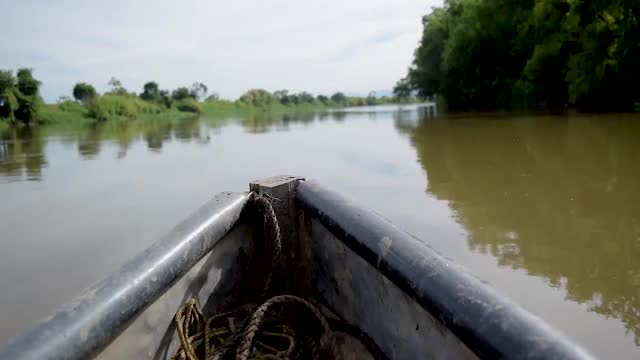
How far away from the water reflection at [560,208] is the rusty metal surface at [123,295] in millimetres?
2436

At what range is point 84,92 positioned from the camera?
57812 mm

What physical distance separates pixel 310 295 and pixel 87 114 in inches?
2355

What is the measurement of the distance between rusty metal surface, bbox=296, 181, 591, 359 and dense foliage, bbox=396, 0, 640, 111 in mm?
21199

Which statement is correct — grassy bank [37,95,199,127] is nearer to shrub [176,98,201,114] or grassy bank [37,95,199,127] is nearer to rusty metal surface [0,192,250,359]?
shrub [176,98,201,114]

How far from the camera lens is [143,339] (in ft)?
5.63

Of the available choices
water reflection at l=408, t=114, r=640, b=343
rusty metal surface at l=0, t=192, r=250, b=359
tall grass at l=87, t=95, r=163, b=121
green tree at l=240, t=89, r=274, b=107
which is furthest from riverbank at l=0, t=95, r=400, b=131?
rusty metal surface at l=0, t=192, r=250, b=359

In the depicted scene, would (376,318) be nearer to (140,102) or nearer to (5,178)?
(5,178)

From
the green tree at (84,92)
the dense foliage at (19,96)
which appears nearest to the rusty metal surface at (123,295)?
the dense foliage at (19,96)

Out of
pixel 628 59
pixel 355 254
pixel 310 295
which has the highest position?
pixel 628 59

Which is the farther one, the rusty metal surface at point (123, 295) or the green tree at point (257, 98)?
the green tree at point (257, 98)

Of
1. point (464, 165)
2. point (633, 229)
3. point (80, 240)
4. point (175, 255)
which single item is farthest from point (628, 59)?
point (175, 255)

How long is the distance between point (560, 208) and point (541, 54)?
20867 mm

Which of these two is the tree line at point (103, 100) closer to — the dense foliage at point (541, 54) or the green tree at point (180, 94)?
the green tree at point (180, 94)

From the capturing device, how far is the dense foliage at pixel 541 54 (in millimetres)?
20438
